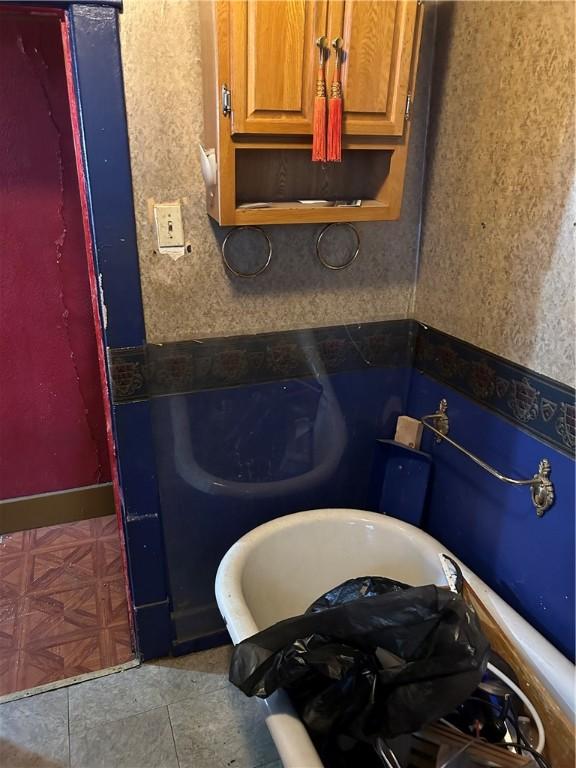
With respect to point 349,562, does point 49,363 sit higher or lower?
higher

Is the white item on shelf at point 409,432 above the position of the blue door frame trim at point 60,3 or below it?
below

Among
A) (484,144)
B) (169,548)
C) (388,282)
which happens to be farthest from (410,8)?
(169,548)

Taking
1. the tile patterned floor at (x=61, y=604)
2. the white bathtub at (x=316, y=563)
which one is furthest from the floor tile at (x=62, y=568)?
the white bathtub at (x=316, y=563)

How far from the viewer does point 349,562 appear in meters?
1.71

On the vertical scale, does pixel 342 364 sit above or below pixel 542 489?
above

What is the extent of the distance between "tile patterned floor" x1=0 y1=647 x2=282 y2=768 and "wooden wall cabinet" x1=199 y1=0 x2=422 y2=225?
1.39 meters

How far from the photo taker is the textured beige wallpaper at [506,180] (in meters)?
1.19

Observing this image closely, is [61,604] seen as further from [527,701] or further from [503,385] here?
[503,385]

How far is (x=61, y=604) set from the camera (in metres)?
2.08

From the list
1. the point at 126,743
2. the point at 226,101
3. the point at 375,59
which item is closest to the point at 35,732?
the point at 126,743

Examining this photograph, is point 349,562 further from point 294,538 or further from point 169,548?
point 169,548

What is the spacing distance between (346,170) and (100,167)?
0.63m

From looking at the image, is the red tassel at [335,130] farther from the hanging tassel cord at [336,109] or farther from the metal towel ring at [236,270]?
the metal towel ring at [236,270]

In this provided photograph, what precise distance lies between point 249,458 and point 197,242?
66cm
